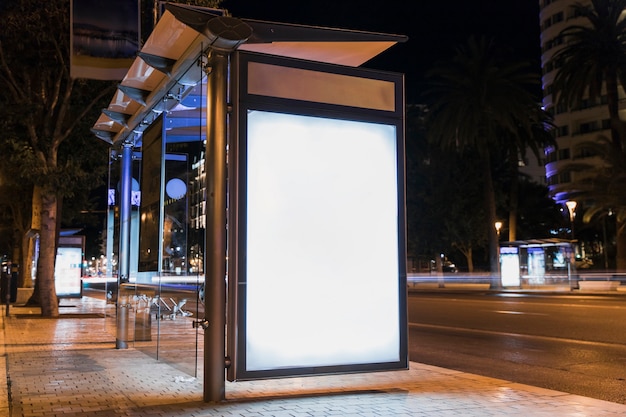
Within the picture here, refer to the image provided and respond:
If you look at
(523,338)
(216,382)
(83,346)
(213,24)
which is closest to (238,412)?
(216,382)

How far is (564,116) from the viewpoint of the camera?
74.6m

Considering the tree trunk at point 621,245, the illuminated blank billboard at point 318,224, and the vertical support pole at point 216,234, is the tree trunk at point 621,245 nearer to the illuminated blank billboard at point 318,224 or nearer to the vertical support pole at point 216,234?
the illuminated blank billboard at point 318,224

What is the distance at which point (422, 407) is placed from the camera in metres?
6.09

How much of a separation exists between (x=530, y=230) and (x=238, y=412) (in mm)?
58511

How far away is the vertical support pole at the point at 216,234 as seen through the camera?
6145mm

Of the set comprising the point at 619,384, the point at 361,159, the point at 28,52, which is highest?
the point at 28,52

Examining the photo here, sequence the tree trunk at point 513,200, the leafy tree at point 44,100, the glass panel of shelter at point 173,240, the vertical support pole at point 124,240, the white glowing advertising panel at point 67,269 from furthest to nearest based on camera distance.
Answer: the tree trunk at point 513,200 < the white glowing advertising panel at point 67,269 < the leafy tree at point 44,100 < the vertical support pole at point 124,240 < the glass panel of shelter at point 173,240

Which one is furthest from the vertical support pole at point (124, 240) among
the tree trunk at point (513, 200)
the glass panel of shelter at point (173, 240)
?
the tree trunk at point (513, 200)

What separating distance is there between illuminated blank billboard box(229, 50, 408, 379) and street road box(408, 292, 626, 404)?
3051 millimetres

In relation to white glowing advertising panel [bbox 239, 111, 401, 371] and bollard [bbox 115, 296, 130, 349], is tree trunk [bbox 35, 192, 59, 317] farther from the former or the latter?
white glowing advertising panel [bbox 239, 111, 401, 371]

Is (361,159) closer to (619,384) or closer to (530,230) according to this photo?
(619,384)

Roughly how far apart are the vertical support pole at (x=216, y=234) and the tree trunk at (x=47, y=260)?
39.8 ft

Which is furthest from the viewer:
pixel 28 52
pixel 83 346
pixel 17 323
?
pixel 28 52

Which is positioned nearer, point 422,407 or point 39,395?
point 422,407
